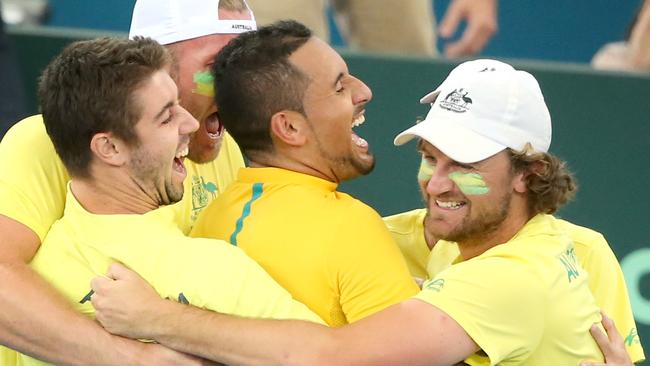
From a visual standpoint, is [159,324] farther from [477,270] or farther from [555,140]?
[555,140]

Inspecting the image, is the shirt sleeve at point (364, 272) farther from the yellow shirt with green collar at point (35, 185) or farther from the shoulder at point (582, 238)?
the shoulder at point (582, 238)

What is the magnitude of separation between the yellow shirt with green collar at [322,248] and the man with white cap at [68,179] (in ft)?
1.07

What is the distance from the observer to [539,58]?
1028 cm

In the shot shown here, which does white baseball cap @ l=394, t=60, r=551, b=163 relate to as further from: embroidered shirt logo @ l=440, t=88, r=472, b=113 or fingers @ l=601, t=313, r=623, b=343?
fingers @ l=601, t=313, r=623, b=343

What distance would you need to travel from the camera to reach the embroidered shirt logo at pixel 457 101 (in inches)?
156

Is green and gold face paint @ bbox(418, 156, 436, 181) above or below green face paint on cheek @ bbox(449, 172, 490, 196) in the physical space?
below

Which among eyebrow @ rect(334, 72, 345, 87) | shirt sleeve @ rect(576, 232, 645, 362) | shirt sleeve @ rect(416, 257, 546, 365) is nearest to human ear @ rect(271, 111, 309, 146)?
eyebrow @ rect(334, 72, 345, 87)

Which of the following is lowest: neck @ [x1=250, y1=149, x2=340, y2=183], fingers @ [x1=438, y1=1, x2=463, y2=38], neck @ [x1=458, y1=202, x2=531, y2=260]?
fingers @ [x1=438, y1=1, x2=463, y2=38]

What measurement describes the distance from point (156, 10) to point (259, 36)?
2.39 feet

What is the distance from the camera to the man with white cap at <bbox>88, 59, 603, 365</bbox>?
354cm

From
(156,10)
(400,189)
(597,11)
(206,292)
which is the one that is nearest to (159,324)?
(206,292)

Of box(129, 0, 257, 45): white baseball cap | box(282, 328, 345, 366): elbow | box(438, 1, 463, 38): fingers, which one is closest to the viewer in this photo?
box(282, 328, 345, 366): elbow

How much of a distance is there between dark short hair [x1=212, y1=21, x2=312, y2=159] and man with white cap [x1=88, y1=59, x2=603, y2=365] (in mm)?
366

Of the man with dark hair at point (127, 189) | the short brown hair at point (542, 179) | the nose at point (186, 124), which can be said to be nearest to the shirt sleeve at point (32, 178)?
the man with dark hair at point (127, 189)
